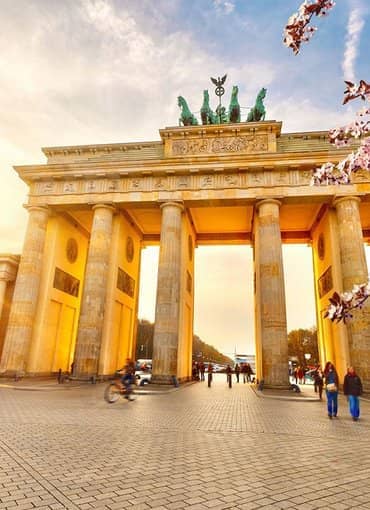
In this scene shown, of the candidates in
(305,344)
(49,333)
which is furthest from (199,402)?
(305,344)

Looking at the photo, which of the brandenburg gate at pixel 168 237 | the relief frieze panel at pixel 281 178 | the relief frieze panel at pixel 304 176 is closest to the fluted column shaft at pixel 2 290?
the brandenburg gate at pixel 168 237

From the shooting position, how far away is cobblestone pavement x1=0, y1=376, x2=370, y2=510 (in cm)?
394

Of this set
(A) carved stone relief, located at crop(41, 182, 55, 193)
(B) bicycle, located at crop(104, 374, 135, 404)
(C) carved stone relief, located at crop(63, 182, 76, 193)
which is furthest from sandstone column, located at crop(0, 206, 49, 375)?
(B) bicycle, located at crop(104, 374, 135, 404)

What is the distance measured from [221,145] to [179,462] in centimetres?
2323

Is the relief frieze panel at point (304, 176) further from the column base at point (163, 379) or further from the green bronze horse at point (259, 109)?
the column base at point (163, 379)

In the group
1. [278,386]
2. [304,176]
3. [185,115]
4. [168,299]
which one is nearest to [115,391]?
[168,299]

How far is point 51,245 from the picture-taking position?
25.3 metres

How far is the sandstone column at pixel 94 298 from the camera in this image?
827 inches

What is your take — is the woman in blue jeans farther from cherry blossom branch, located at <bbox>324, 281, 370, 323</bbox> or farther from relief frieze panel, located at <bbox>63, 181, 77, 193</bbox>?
relief frieze panel, located at <bbox>63, 181, 77, 193</bbox>

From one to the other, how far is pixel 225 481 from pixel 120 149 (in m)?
25.4

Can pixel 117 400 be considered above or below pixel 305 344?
below

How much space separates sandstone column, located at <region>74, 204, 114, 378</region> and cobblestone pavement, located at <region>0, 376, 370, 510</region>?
11.1 m

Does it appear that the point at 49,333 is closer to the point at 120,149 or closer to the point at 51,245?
the point at 51,245

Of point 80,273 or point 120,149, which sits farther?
point 80,273
